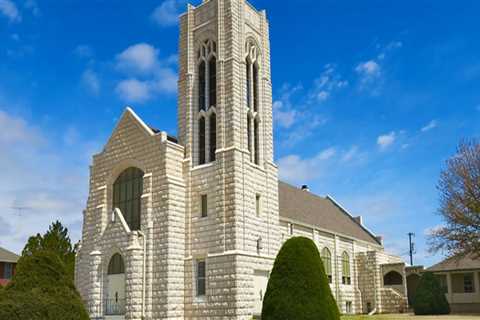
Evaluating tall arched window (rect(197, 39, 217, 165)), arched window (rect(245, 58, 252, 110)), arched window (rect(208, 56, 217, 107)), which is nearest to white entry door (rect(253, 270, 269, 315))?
tall arched window (rect(197, 39, 217, 165))

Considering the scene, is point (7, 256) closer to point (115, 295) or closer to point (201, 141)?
point (115, 295)

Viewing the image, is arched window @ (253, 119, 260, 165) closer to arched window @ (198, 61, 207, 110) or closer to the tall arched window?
the tall arched window

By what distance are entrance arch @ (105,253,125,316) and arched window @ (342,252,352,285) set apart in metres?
22.0

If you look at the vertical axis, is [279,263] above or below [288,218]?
below

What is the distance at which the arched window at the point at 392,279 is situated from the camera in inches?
2058

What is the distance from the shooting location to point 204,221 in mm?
32688

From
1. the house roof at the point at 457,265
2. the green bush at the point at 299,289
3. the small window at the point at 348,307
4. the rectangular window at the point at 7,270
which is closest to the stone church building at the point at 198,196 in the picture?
the green bush at the point at 299,289

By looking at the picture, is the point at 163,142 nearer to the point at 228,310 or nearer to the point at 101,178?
the point at 101,178

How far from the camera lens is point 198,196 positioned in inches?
1318

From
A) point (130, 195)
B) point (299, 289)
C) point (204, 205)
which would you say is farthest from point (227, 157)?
point (299, 289)

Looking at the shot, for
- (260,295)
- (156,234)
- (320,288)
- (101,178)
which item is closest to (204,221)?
(156,234)

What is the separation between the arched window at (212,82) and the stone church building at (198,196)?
8cm

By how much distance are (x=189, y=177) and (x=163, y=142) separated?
8.87ft

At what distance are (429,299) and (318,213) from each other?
42.0 ft
